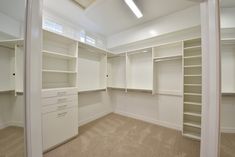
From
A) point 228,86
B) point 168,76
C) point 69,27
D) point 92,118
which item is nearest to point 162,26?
point 168,76

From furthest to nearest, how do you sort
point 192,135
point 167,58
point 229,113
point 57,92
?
1. point 167,58
2. point 192,135
3. point 57,92
4. point 229,113

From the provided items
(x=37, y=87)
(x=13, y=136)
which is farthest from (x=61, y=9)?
(x=13, y=136)

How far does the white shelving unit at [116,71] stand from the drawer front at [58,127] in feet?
5.85

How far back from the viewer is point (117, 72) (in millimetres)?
3887

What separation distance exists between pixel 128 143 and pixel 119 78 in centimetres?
221

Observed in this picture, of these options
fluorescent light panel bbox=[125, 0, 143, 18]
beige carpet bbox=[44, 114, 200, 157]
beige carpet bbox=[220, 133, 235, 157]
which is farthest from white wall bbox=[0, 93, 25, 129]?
beige carpet bbox=[220, 133, 235, 157]

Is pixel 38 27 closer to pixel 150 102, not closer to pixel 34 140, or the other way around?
pixel 34 140

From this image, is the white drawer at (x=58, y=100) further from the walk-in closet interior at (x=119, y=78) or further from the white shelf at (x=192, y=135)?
the white shelf at (x=192, y=135)

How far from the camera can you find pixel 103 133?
2.47 metres

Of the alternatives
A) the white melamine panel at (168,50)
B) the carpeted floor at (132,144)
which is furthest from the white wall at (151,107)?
the white melamine panel at (168,50)

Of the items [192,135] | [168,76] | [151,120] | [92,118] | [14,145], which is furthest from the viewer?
[92,118]

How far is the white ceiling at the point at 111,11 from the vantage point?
7.36 ft

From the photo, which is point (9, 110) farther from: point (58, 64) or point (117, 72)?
point (117, 72)

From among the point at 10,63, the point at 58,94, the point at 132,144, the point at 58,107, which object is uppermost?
the point at 10,63
